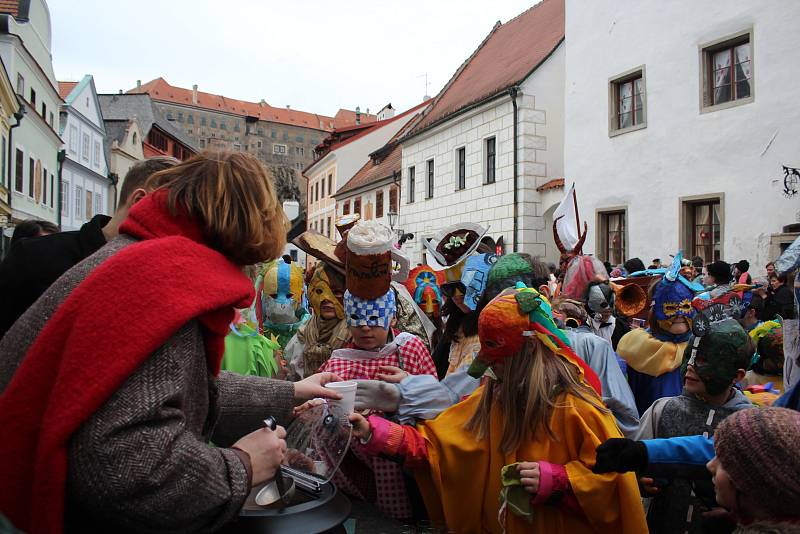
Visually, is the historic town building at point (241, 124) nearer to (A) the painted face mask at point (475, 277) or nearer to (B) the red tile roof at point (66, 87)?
(B) the red tile roof at point (66, 87)

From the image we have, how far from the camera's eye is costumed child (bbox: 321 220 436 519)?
10.3 ft

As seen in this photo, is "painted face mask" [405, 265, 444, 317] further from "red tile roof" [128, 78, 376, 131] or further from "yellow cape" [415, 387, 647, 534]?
"red tile roof" [128, 78, 376, 131]

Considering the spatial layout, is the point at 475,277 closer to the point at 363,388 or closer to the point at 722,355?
the point at 363,388

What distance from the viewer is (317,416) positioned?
2.28m

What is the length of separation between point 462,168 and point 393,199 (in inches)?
308

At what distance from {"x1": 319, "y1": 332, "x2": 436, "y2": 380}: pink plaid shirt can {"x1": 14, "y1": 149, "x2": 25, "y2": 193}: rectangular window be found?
2624 centimetres

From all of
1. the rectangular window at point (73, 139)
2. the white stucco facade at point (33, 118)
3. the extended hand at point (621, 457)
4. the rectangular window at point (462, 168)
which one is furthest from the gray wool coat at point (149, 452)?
the rectangular window at point (73, 139)

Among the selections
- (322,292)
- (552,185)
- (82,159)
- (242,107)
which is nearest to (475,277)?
(322,292)

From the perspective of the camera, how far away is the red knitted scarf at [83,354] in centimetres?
124

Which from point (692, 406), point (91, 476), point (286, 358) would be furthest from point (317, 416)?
point (286, 358)

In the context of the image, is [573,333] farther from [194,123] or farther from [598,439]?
Result: [194,123]

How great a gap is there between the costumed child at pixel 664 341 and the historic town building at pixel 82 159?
121ft

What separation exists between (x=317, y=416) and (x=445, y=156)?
23.5 meters

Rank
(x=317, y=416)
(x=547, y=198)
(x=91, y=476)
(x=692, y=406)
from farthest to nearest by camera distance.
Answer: (x=547, y=198), (x=692, y=406), (x=317, y=416), (x=91, y=476)
